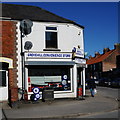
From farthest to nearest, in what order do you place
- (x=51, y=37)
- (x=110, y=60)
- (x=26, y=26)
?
(x=110, y=60)
(x=51, y=37)
(x=26, y=26)

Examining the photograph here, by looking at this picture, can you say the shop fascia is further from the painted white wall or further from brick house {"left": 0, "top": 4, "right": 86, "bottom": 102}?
the painted white wall

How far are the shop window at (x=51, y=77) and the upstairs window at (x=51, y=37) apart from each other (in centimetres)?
156

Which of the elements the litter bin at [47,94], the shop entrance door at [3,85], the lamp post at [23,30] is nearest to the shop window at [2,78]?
the shop entrance door at [3,85]

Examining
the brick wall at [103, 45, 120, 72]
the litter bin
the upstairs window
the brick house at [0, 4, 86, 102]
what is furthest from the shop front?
the brick wall at [103, 45, 120, 72]

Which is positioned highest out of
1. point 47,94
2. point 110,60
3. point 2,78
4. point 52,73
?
point 110,60

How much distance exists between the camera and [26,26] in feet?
44.5

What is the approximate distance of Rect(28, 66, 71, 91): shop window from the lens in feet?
47.1

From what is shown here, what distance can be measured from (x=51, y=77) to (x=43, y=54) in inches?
73.1

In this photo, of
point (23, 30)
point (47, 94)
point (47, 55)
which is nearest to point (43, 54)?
point (47, 55)

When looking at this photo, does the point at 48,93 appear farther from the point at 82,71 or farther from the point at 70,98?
the point at 82,71

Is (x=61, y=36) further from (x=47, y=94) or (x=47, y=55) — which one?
(x=47, y=94)

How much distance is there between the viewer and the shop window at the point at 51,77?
565 inches

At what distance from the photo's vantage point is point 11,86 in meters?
13.5

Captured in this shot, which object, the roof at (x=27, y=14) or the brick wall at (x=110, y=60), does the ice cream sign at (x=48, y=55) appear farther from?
the brick wall at (x=110, y=60)
